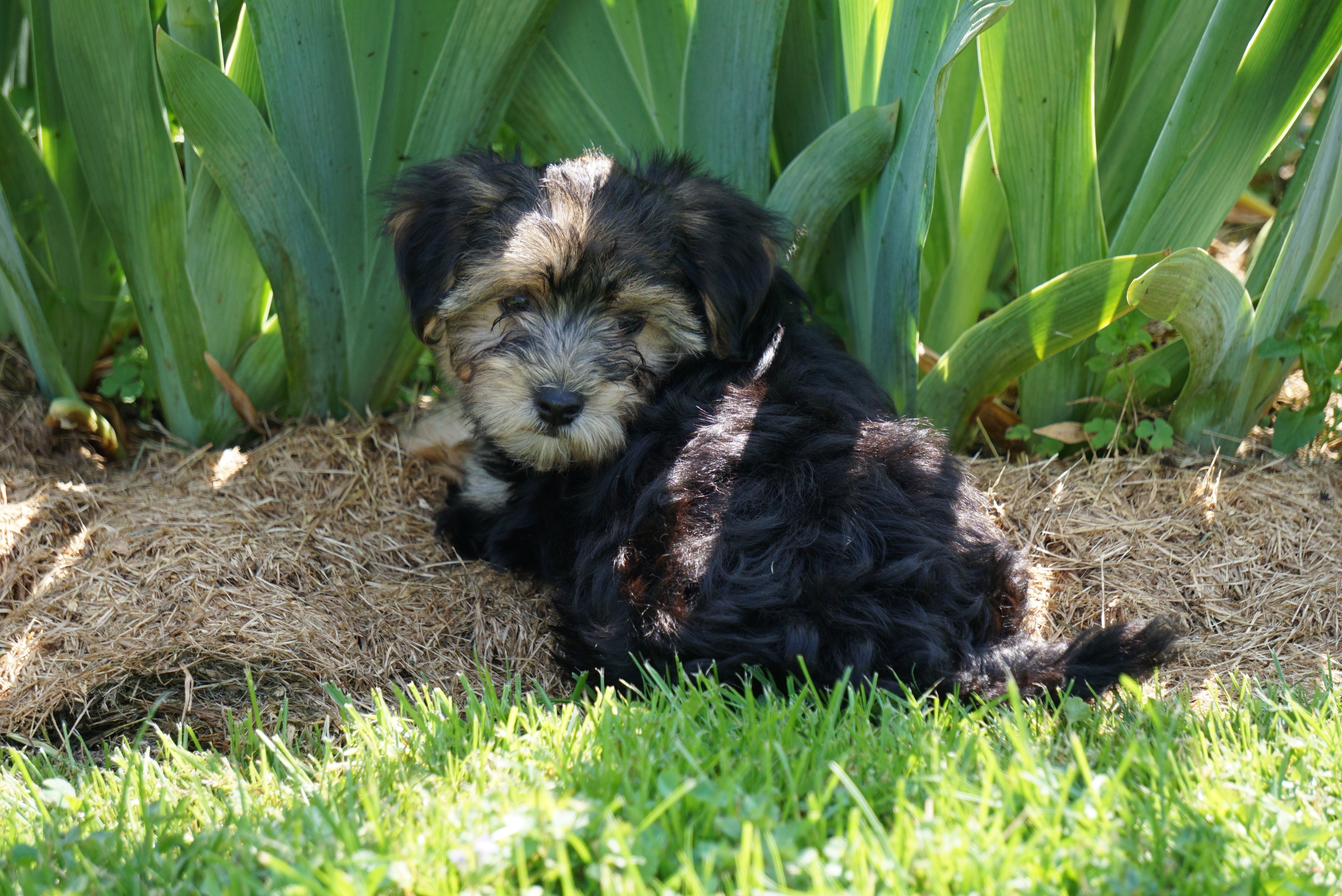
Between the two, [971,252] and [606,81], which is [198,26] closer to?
[606,81]

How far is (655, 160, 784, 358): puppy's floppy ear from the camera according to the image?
2.75 meters

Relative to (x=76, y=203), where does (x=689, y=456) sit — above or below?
below

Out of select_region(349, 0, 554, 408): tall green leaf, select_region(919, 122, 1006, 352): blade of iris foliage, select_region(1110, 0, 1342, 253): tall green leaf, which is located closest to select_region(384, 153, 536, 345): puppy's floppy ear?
select_region(349, 0, 554, 408): tall green leaf

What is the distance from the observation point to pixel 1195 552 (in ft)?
9.90

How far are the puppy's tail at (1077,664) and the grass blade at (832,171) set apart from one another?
61.8 inches

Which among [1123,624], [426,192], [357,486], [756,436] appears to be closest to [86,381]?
[357,486]

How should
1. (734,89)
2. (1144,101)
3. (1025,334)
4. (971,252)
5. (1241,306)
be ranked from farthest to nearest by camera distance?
1. (971,252)
2. (734,89)
3. (1144,101)
4. (1025,334)
5. (1241,306)

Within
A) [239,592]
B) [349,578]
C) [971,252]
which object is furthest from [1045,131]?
[239,592]

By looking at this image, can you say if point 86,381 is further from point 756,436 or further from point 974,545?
point 974,545

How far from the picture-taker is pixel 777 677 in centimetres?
223

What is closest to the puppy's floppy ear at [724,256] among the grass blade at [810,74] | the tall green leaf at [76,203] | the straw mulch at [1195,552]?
the grass blade at [810,74]

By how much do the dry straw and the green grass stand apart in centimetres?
46

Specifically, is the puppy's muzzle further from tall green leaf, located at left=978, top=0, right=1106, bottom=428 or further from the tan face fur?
tall green leaf, located at left=978, top=0, right=1106, bottom=428

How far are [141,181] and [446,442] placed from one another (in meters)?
1.27
